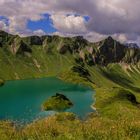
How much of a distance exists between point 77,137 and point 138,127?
442 cm

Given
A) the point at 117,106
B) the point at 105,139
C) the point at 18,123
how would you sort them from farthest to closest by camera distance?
1. the point at 117,106
2. the point at 18,123
3. the point at 105,139

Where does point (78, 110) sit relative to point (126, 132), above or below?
below

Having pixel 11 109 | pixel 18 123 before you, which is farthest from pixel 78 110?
pixel 18 123

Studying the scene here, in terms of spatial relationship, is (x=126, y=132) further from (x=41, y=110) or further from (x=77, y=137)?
(x=41, y=110)

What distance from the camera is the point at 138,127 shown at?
20.5 metres

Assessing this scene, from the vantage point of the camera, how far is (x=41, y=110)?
196 metres

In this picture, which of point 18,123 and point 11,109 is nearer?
point 18,123

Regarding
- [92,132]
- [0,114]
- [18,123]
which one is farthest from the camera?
[0,114]

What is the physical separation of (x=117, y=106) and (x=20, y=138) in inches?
7004

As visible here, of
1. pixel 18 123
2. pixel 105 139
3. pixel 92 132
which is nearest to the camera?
pixel 105 139

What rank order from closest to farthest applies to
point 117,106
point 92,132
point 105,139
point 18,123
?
point 105,139, point 92,132, point 18,123, point 117,106

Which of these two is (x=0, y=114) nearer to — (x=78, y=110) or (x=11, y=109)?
(x=11, y=109)

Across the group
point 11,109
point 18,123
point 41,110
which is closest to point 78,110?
point 41,110

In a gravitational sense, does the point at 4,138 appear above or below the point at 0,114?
above
